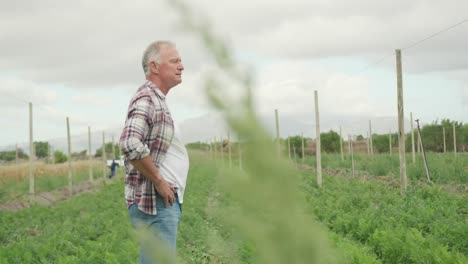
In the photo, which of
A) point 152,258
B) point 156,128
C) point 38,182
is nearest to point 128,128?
point 156,128

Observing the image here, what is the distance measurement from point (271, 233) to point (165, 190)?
2805mm

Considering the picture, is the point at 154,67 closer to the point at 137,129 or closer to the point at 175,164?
the point at 137,129

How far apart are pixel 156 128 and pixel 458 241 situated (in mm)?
5014

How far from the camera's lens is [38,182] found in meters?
26.1

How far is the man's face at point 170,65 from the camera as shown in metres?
3.11

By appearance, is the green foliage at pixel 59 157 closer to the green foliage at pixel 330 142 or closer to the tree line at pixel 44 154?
the tree line at pixel 44 154

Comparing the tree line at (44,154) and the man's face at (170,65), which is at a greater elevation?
the man's face at (170,65)

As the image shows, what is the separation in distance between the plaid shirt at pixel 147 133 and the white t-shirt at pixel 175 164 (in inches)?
1.3

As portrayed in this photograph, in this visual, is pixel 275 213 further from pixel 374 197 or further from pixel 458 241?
pixel 374 197

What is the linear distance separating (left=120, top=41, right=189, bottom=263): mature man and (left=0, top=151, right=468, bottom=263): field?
0.94 ft

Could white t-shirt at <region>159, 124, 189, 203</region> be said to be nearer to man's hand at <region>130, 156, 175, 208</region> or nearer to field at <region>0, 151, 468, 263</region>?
man's hand at <region>130, 156, 175, 208</region>

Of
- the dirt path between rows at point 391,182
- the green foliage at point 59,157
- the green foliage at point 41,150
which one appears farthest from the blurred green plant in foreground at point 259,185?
the green foliage at point 41,150

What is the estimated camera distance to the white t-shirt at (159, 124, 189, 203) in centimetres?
328

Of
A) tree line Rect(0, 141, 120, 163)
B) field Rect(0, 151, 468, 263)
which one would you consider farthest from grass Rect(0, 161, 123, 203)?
tree line Rect(0, 141, 120, 163)
